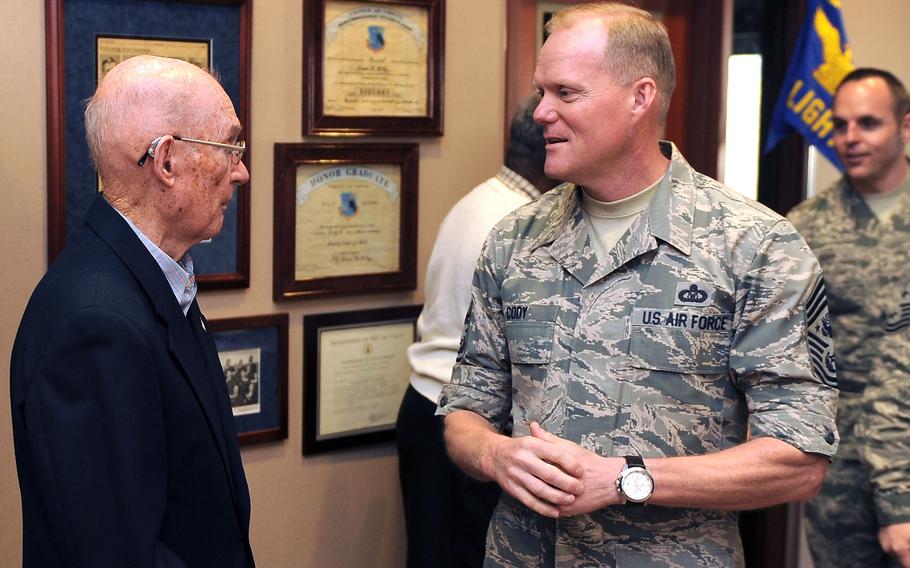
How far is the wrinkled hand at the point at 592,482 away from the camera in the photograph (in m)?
1.75

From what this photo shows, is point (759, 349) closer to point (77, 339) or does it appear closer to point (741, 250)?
point (741, 250)

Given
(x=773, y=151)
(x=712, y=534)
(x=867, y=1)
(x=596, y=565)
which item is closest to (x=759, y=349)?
(x=712, y=534)

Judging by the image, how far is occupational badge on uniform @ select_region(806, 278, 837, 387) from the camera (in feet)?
5.99

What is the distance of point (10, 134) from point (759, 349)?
164 centimetres

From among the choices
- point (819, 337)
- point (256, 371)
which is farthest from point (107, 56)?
point (819, 337)

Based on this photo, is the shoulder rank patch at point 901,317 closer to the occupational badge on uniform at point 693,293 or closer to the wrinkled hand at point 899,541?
Answer: the wrinkled hand at point 899,541

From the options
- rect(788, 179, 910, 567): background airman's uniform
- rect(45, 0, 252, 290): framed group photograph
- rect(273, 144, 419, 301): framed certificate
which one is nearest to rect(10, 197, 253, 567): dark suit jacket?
rect(45, 0, 252, 290): framed group photograph

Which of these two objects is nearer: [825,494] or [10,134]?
[10,134]

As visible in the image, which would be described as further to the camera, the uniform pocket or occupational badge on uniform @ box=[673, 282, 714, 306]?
the uniform pocket

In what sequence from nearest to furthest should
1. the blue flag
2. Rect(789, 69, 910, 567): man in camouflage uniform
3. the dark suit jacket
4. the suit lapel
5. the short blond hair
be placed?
the dark suit jacket < the suit lapel < the short blond hair < Rect(789, 69, 910, 567): man in camouflage uniform < the blue flag

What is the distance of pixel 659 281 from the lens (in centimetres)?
187

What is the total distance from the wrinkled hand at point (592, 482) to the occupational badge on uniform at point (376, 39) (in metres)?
1.51

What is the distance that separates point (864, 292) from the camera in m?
3.06

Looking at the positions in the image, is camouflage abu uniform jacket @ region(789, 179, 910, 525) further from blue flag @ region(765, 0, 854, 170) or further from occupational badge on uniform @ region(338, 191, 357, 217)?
occupational badge on uniform @ region(338, 191, 357, 217)
